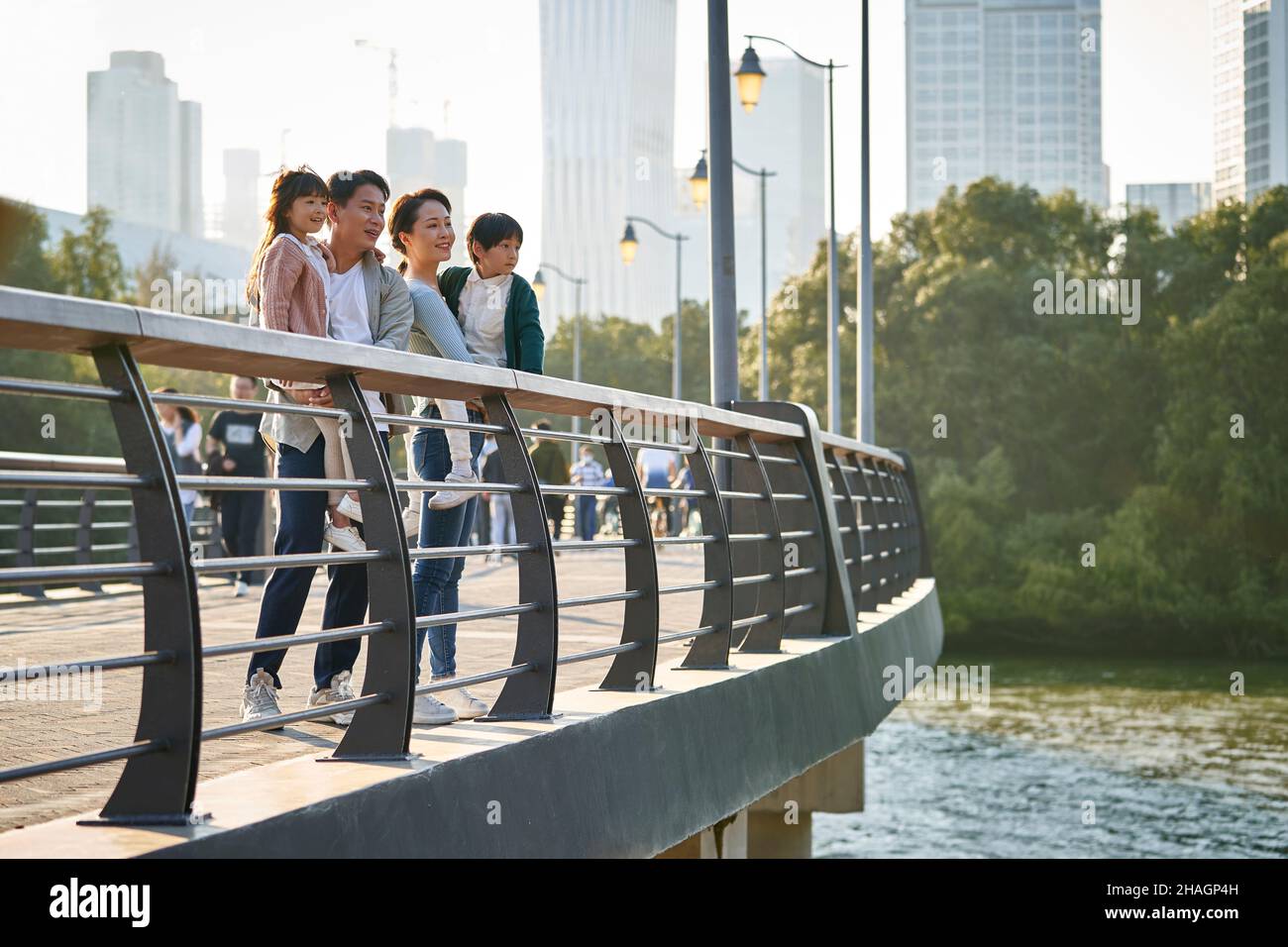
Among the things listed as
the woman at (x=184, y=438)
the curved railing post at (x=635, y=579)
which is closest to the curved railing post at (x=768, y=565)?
the curved railing post at (x=635, y=579)

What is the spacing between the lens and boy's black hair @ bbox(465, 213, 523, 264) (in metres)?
6.49

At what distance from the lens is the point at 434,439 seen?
611cm

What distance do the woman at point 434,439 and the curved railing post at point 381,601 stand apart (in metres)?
1.29

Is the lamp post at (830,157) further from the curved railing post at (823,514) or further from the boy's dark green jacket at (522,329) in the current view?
the boy's dark green jacket at (522,329)

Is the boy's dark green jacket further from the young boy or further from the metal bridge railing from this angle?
the metal bridge railing

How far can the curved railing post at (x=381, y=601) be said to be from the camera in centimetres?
441

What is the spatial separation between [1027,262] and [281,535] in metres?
60.4

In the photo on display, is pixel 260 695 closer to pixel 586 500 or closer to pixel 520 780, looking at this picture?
pixel 520 780

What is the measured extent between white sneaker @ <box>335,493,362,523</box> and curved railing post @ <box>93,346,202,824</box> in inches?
74.5

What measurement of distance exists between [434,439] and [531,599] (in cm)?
94

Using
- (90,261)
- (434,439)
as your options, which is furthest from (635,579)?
(90,261)

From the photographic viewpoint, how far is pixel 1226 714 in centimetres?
4778

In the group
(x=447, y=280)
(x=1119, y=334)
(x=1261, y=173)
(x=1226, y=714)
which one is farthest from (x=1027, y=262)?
(x=1261, y=173)
